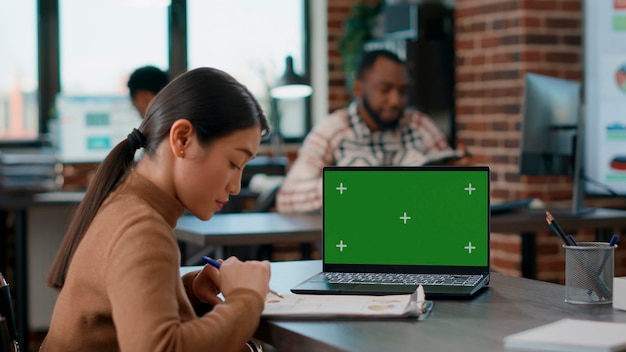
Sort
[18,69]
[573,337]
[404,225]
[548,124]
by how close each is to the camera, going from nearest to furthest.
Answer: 1. [573,337]
2. [404,225]
3. [548,124]
4. [18,69]

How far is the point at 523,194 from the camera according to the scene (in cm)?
451

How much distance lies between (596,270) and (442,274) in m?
0.31

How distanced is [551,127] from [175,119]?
6.88ft

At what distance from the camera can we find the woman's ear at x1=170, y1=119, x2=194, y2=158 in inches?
61.9

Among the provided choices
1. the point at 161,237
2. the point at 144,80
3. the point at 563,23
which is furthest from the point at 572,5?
the point at 161,237

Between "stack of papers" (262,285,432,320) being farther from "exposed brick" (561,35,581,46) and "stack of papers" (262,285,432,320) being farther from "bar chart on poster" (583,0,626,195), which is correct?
"exposed brick" (561,35,581,46)

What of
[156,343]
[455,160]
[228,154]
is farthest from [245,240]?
[156,343]

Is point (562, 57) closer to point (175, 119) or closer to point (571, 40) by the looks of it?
point (571, 40)

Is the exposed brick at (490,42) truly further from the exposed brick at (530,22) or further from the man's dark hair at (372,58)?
the man's dark hair at (372,58)

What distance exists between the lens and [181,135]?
1.58m

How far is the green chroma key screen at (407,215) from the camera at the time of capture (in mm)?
1873

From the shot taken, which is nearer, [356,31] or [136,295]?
[136,295]

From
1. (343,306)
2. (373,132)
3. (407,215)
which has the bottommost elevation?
(343,306)

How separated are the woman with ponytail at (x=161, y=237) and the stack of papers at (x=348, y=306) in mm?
67
